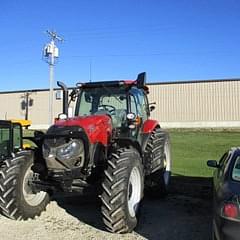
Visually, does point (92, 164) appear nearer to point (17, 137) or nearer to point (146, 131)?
point (146, 131)

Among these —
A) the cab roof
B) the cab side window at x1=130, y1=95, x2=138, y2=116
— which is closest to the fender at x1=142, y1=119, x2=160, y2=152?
the cab side window at x1=130, y1=95, x2=138, y2=116

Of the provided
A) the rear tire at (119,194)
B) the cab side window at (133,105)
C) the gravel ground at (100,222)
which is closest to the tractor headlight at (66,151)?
the rear tire at (119,194)

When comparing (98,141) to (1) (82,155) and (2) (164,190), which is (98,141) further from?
(2) (164,190)

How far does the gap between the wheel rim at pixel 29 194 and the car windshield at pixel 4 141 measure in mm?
3282

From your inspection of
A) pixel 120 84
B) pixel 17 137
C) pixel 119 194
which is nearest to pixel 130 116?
pixel 120 84

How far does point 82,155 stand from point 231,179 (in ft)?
9.36

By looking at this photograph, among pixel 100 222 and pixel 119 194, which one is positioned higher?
pixel 119 194

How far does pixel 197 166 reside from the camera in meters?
A: 17.0

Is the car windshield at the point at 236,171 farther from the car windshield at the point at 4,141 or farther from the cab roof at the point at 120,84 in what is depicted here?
the car windshield at the point at 4,141

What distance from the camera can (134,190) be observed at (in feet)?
27.2

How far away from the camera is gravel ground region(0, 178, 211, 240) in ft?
24.5

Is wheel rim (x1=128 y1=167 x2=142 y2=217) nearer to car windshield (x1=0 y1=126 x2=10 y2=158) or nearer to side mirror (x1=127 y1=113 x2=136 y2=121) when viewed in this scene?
side mirror (x1=127 y1=113 x2=136 y2=121)

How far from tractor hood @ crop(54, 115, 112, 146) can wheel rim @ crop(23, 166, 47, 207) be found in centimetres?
102

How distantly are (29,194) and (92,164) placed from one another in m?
1.36
